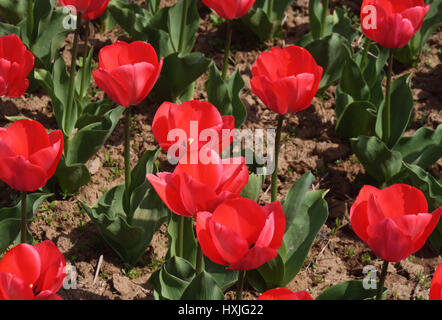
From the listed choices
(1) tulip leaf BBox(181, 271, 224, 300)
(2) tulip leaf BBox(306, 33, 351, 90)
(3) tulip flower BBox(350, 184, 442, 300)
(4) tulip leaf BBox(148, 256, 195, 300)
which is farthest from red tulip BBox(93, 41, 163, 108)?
(2) tulip leaf BBox(306, 33, 351, 90)

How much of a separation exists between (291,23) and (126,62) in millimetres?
1991

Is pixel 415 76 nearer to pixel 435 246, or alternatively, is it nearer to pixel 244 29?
pixel 244 29

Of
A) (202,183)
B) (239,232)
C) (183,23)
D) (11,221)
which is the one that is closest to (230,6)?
(183,23)

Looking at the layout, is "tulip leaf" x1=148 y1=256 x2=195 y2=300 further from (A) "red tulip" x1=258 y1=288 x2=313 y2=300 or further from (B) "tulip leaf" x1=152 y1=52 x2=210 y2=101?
(B) "tulip leaf" x1=152 y1=52 x2=210 y2=101

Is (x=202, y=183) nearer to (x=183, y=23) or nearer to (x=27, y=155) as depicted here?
(x=27, y=155)

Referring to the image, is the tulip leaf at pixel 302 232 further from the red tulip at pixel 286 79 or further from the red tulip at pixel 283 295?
the red tulip at pixel 283 295

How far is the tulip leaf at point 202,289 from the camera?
7.32ft

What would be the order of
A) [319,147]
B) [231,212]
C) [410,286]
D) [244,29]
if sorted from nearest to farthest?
[231,212] < [410,286] < [319,147] < [244,29]

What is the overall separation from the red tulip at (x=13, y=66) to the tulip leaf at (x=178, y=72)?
92 cm

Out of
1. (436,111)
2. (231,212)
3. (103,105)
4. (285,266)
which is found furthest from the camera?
(436,111)

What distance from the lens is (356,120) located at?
3678 millimetres

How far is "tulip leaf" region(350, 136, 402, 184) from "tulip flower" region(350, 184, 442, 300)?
3.85ft
